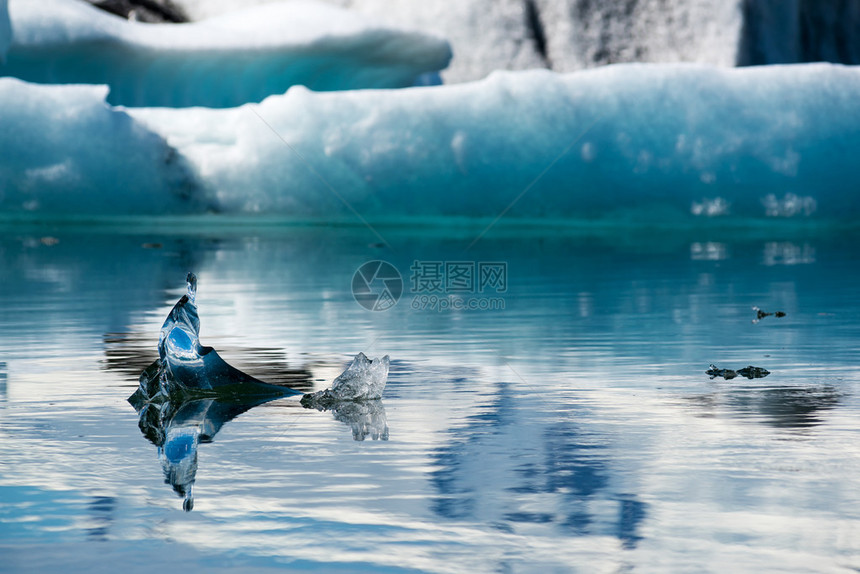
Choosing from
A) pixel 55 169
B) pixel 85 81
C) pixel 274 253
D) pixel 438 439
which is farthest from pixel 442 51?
pixel 438 439

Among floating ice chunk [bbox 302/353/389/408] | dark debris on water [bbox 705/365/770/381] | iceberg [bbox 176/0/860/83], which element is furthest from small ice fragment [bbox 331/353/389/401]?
iceberg [bbox 176/0/860/83]

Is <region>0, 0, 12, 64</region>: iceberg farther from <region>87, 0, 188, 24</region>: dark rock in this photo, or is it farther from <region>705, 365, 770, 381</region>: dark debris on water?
<region>705, 365, 770, 381</region>: dark debris on water

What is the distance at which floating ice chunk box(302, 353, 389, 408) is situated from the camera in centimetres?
266

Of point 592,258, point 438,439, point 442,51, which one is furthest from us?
point 442,51

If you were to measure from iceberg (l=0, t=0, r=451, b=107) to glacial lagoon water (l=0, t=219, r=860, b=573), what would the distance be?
21.9ft

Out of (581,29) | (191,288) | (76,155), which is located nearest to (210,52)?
(76,155)

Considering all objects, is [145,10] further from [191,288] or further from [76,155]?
[191,288]

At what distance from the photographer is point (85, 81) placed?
41.0 ft

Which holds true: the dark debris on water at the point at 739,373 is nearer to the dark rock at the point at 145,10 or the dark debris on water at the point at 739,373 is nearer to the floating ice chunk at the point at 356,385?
the floating ice chunk at the point at 356,385

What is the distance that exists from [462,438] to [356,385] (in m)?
0.52

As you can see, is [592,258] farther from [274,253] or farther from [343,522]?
[343,522]

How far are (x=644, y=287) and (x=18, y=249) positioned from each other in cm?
482

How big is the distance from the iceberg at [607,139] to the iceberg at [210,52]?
209 centimetres

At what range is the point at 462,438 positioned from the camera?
2.19 meters
